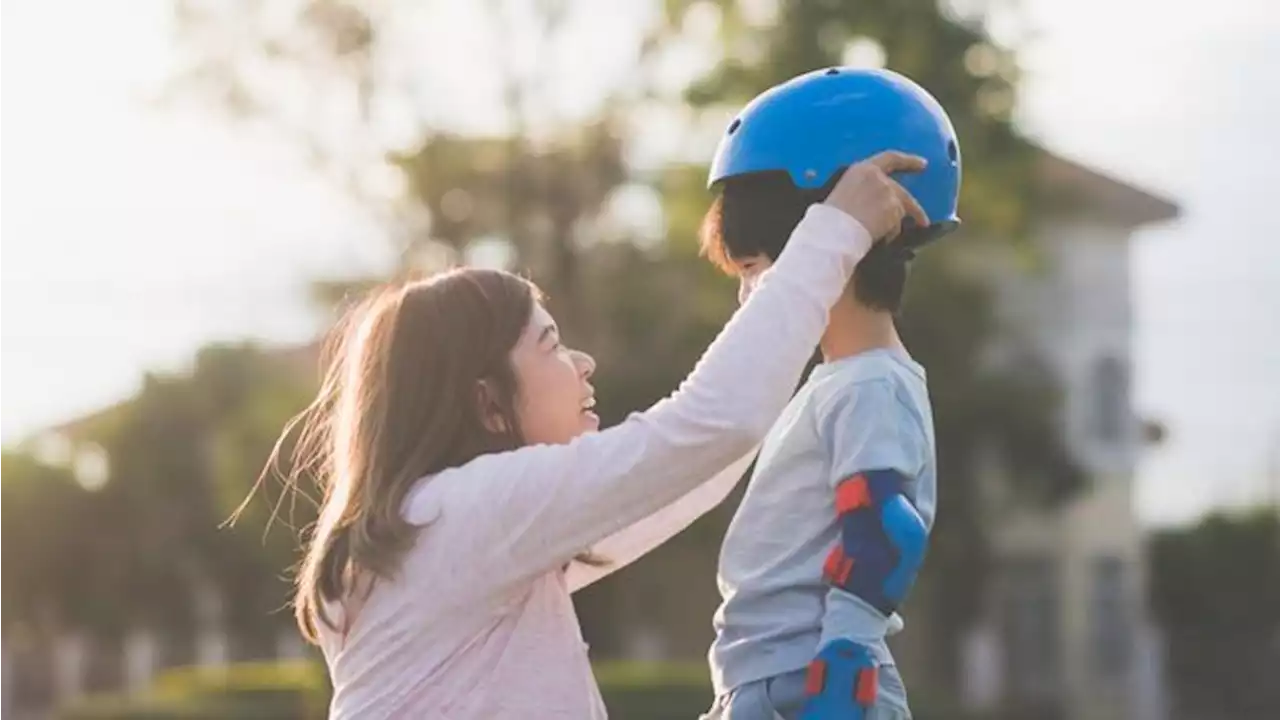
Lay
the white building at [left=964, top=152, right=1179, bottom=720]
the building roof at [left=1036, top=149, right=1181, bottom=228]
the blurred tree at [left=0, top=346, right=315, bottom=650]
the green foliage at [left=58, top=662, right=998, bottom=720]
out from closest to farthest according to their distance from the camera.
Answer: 1. the green foliage at [left=58, top=662, right=998, bottom=720]
2. the white building at [left=964, top=152, right=1179, bottom=720]
3. the building roof at [left=1036, top=149, right=1181, bottom=228]
4. the blurred tree at [left=0, top=346, right=315, bottom=650]

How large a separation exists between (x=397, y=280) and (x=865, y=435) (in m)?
0.77

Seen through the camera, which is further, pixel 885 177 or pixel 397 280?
pixel 397 280

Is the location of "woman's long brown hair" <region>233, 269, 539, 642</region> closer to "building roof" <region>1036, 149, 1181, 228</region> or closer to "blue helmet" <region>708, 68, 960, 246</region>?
"blue helmet" <region>708, 68, 960, 246</region>

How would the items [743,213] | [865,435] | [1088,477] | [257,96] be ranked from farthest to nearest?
[1088,477] < [257,96] < [743,213] < [865,435]

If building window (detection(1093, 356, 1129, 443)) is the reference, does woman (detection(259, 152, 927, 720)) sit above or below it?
above

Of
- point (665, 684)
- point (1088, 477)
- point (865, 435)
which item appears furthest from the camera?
point (1088, 477)

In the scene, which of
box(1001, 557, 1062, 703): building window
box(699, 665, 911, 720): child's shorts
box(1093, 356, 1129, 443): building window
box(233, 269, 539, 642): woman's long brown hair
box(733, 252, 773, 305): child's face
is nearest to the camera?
box(699, 665, 911, 720): child's shorts

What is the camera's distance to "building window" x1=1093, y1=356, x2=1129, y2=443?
116ft

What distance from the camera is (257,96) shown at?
2345cm

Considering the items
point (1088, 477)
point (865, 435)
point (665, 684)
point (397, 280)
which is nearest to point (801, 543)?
point (865, 435)

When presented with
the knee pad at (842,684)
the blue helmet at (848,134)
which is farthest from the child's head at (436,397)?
the knee pad at (842,684)

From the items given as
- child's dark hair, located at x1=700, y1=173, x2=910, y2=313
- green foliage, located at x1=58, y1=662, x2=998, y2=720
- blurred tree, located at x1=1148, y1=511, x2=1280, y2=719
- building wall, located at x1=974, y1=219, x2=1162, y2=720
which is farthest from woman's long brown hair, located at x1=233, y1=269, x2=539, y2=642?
building wall, located at x1=974, y1=219, x2=1162, y2=720

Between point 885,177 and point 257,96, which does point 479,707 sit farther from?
point 257,96

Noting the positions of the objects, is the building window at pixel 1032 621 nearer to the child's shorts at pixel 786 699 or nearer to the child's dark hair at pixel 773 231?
the child's dark hair at pixel 773 231
